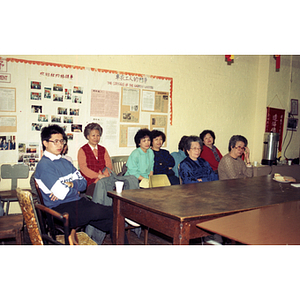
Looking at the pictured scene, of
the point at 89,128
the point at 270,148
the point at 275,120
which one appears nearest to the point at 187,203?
the point at 89,128

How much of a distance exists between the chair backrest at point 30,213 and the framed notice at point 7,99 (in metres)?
1.96

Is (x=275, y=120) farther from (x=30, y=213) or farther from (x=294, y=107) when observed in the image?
(x=30, y=213)

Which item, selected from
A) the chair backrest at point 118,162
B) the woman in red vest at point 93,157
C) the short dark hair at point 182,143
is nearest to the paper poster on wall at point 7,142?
the woman in red vest at point 93,157

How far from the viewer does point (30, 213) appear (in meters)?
1.78

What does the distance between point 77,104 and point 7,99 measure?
31.8 inches

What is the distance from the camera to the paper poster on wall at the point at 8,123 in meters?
3.43

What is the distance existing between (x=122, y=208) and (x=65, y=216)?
572 mm

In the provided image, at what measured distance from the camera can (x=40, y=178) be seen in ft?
7.91

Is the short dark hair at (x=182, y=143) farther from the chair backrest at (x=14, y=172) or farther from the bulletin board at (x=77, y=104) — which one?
the chair backrest at (x=14, y=172)

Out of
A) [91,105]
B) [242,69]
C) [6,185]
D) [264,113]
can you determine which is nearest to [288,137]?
[264,113]

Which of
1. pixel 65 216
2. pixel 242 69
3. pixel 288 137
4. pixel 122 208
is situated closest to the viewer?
pixel 65 216

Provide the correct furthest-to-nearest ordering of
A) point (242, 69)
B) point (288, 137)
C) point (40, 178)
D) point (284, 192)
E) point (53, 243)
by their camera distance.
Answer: point (288, 137), point (242, 69), point (284, 192), point (40, 178), point (53, 243)
